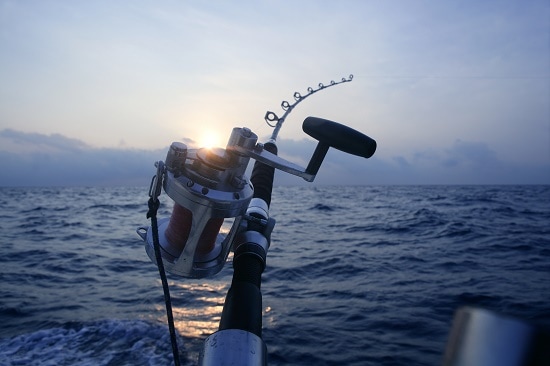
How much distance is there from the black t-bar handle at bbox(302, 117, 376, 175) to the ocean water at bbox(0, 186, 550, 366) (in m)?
1.28

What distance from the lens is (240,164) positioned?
4.66 ft

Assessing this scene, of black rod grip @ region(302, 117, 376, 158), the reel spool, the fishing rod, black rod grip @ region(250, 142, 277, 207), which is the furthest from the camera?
black rod grip @ region(250, 142, 277, 207)

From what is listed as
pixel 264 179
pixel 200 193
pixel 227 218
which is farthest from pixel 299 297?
pixel 200 193

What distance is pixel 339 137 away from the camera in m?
1.27

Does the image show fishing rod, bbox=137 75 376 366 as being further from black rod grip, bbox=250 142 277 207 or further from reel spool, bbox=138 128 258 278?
black rod grip, bbox=250 142 277 207

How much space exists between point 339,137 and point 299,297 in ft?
17.2

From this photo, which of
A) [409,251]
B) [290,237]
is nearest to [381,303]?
[409,251]

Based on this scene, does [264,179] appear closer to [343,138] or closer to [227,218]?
[227,218]

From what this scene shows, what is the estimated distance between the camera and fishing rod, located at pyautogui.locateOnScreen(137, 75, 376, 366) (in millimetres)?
1140

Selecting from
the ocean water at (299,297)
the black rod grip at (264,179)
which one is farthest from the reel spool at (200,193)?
the ocean water at (299,297)

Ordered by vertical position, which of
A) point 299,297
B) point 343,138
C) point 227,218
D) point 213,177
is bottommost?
point 299,297

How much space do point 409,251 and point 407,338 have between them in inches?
196

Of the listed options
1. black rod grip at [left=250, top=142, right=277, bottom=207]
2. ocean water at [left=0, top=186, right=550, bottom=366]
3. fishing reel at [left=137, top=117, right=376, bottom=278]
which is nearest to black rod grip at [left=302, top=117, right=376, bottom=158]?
fishing reel at [left=137, top=117, right=376, bottom=278]

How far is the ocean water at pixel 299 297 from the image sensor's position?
14.6ft
